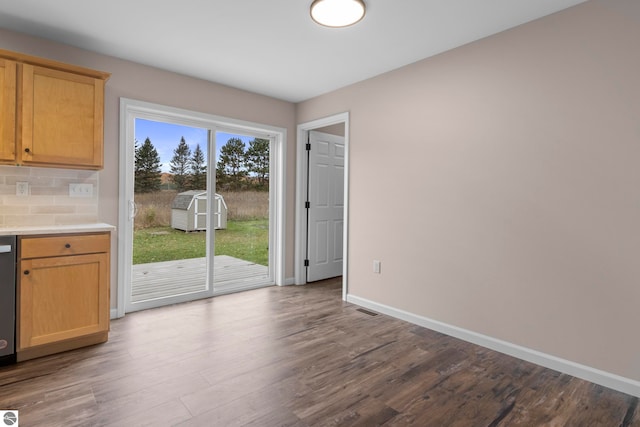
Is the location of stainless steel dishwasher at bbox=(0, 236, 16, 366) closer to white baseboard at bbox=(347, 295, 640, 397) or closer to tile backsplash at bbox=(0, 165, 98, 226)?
tile backsplash at bbox=(0, 165, 98, 226)

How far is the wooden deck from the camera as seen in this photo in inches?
147

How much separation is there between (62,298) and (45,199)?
97cm

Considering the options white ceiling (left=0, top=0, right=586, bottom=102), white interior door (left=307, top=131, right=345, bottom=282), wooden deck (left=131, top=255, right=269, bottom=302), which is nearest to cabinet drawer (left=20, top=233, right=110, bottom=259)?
wooden deck (left=131, top=255, right=269, bottom=302)

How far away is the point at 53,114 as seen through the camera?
265 centimetres

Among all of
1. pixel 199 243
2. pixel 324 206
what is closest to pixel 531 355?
pixel 324 206

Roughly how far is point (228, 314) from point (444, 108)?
2845 millimetres

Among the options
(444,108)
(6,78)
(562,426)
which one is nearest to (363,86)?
(444,108)

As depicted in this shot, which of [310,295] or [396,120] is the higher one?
[396,120]

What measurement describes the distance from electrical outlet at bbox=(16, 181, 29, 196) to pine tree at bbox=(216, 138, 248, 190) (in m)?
1.77

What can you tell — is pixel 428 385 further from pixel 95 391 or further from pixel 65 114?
pixel 65 114

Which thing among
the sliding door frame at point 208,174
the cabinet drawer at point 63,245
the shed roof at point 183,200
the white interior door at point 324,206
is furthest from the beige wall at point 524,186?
the cabinet drawer at point 63,245

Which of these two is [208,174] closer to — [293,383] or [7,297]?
[7,297]

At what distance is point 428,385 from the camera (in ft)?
7.14

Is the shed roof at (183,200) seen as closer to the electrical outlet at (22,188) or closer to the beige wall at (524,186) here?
the electrical outlet at (22,188)
